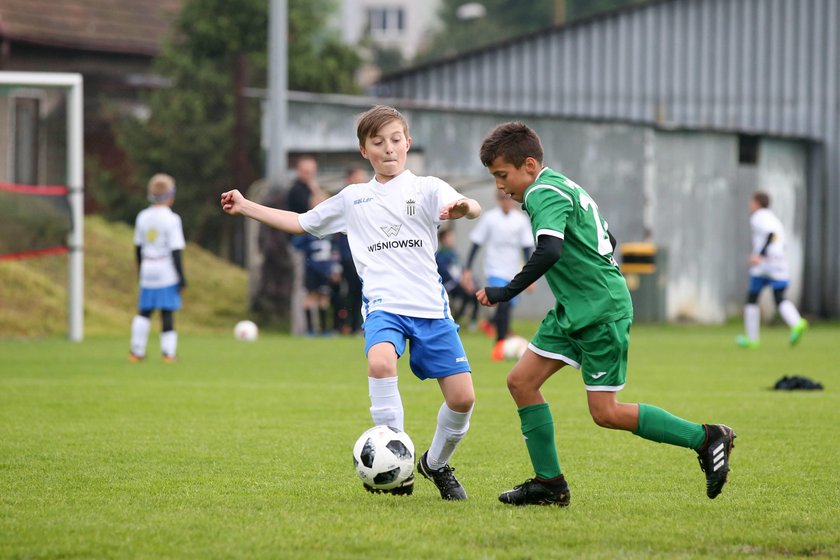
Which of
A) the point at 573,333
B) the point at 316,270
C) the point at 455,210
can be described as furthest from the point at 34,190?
the point at 573,333

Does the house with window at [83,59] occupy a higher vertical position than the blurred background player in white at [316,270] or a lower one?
higher

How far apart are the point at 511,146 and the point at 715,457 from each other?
5.44 ft

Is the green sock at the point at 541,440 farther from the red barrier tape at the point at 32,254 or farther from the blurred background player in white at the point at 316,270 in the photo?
the blurred background player in white at the point at 316,270

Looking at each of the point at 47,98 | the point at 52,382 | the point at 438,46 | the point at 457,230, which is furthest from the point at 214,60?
the point at 438,46

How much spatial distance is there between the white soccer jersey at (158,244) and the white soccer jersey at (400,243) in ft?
27.2

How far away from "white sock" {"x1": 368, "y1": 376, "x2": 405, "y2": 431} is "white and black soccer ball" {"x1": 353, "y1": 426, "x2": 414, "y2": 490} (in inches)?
5.5

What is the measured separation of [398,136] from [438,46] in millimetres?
57708

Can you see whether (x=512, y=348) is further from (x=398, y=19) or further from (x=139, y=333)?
(x=398, y=19)

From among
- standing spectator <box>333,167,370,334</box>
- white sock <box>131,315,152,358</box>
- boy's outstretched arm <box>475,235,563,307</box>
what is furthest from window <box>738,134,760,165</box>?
boy's outstretched arm <box>475,235,563,307</box>

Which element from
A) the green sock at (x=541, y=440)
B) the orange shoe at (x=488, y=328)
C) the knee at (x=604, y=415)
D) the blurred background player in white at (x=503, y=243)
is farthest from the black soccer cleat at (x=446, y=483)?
the orange shoe at (x=488, y=328)

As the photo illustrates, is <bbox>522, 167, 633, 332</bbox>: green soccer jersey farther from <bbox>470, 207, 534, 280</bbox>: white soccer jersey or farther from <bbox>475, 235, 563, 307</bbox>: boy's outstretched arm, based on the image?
<bbox>470, 207, 534, 280</bbox>: white soccer jersey

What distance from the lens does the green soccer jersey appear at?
18.8 ft

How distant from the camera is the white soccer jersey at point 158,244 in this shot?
14.3 meters

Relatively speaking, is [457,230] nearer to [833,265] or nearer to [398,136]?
[833,265]
